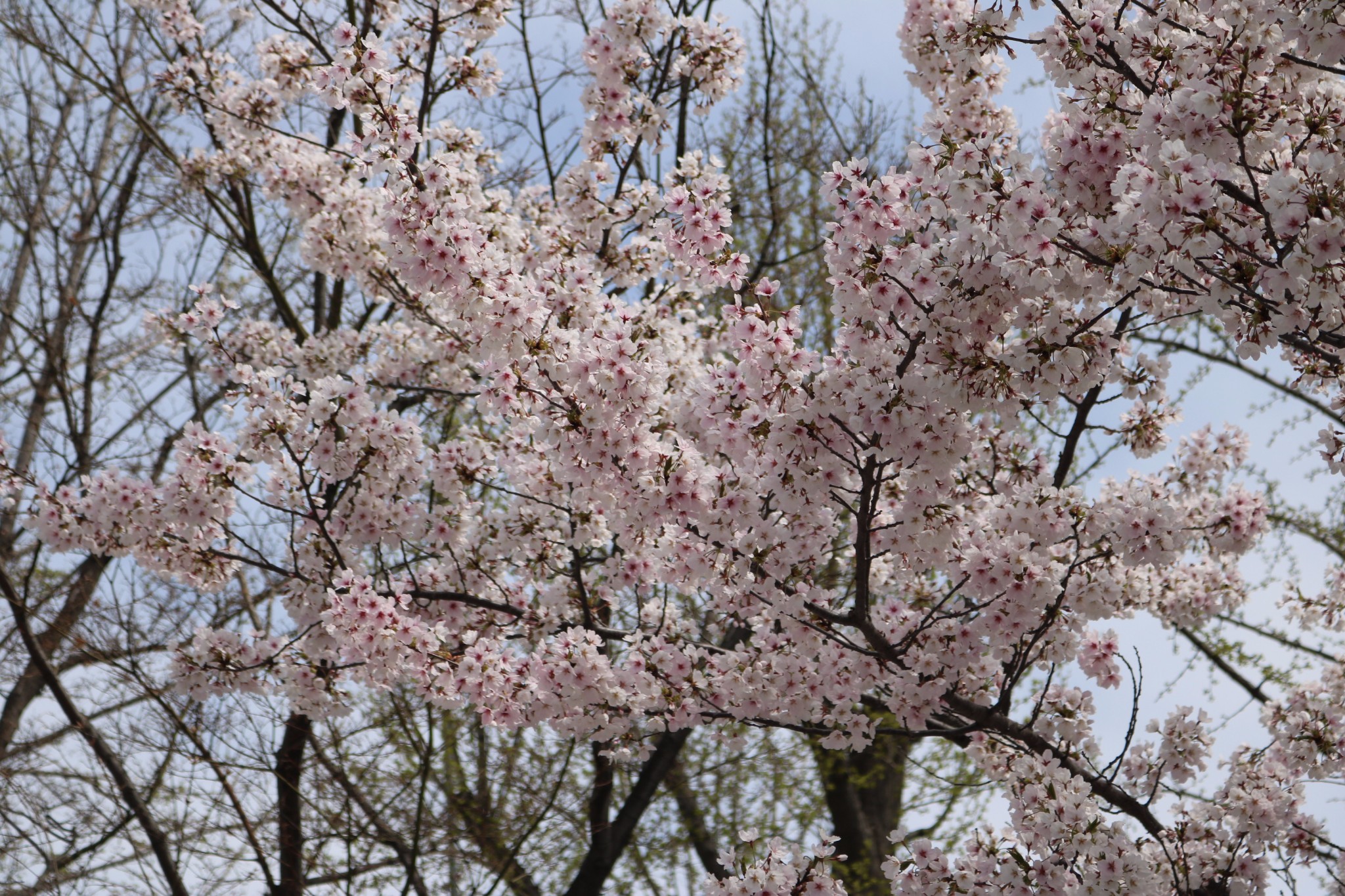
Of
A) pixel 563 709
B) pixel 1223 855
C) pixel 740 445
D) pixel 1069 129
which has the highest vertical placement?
pixel 1069 129

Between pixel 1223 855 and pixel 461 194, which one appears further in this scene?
pixel 1223 855

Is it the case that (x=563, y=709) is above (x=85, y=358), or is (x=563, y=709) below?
below

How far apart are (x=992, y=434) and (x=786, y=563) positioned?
147 centimetres

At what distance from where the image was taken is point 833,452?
4.18m

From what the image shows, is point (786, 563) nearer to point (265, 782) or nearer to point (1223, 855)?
point (1223, 855)

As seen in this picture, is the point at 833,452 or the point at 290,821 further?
the point at 290,821

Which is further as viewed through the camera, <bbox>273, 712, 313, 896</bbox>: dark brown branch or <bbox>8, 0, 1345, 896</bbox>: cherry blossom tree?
<bbox>273, 712, 313, 896</bbox>: dark brown branch

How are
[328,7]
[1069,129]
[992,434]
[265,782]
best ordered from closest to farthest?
[1069,129] → [992,434] → [265,782] → [328,7]

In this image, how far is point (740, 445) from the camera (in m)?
4.34

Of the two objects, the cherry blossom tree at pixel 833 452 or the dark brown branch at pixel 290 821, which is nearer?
the cherry blossom tree at pixel 833 452

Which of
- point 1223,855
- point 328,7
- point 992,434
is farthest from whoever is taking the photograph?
point 328,7

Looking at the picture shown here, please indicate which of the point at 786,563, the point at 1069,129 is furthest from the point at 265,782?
the point at 1069,129

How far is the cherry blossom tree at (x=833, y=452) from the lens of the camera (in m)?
3.62

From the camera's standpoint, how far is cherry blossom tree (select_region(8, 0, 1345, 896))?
3621mm
